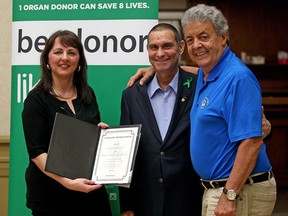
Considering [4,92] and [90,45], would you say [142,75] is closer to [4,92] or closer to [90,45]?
[90,45]

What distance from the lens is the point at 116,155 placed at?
2.70 meters

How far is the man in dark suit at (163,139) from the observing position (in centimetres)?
274

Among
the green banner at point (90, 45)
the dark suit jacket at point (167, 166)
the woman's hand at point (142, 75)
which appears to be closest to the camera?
the dark suit jacket at point (167, 166)

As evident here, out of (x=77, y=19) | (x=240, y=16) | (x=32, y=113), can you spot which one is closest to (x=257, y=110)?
(x=32, y=113)

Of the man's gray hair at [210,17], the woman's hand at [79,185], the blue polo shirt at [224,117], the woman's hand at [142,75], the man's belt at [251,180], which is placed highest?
the man's gray hair at [210,17]

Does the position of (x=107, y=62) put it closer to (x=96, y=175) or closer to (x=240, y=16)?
(x=96, y=175)

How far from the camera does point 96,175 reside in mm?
2699

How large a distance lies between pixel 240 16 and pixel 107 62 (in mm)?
4951

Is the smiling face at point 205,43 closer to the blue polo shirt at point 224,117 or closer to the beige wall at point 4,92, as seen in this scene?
the blue polo shirt at point 224,117

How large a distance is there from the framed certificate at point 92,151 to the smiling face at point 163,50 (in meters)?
0.35

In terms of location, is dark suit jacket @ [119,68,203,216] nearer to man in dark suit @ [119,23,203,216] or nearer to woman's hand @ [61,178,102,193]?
man in dark suit @ [119,23,203,216]

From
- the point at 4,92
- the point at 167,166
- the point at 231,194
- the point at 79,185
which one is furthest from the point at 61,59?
the point at 4,92

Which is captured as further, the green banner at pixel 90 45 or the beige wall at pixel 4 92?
the beige wall at pixel 4 92

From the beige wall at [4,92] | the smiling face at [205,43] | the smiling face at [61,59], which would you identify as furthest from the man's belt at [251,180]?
the beige wall at [4,92]
